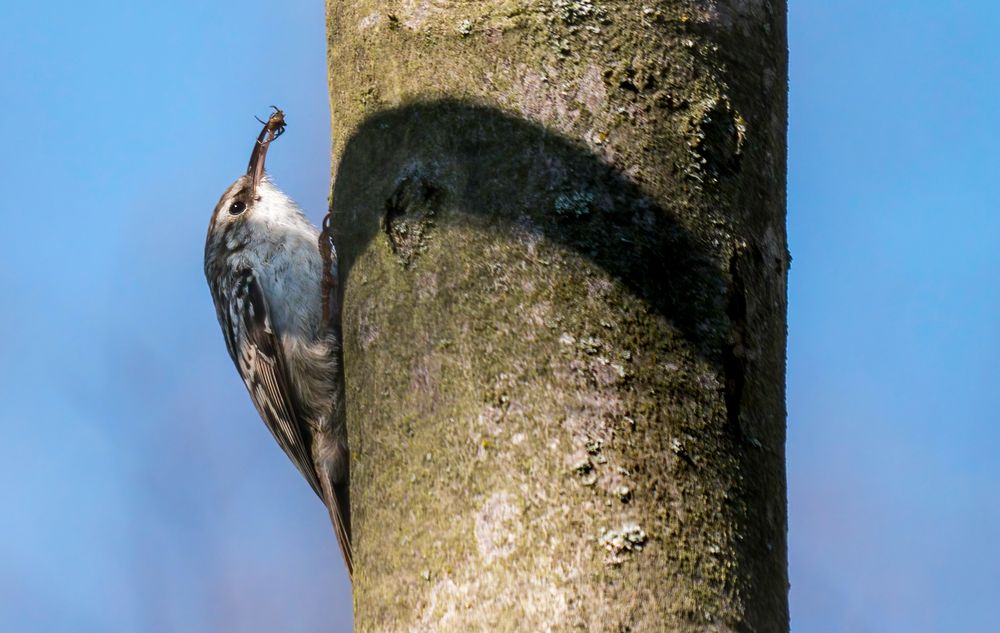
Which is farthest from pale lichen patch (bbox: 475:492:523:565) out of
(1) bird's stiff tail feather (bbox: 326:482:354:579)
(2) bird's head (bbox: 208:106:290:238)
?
(2) bird's head (bbox: 208:106:290:238)

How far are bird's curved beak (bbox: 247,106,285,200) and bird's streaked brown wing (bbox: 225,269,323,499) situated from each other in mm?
544

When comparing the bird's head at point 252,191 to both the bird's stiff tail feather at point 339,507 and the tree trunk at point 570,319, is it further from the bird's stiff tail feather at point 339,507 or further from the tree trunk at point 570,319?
the tree trunk at point 570,319

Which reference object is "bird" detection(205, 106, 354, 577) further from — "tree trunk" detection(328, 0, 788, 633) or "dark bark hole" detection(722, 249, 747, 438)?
"dark bark hole" detection(722, 249, 747, 438)

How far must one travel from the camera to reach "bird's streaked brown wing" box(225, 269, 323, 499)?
4188mm

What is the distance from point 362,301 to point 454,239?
0.27 m

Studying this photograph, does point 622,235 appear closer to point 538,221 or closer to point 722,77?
point 538,221

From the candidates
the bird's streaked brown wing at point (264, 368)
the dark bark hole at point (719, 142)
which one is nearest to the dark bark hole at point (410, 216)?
the dark bark hole at point (719, 142)

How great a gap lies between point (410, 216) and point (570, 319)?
0.43 m

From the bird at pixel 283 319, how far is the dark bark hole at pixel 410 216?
153cm

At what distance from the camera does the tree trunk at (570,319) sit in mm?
1683

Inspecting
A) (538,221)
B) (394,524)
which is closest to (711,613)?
(394,524)

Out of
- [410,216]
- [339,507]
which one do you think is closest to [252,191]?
[339,507]

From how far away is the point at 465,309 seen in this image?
6.24 feet

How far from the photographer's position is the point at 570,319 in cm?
182
